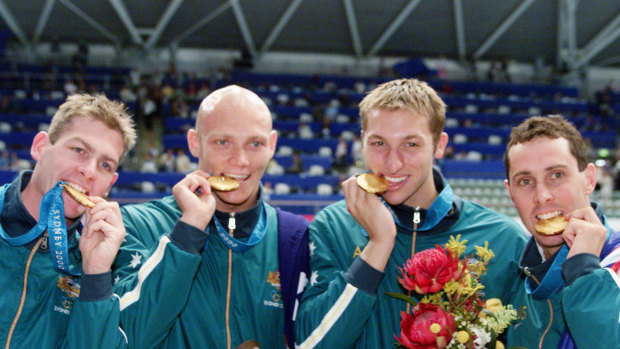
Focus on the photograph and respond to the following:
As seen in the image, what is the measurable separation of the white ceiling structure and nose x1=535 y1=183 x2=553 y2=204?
61.9 ft

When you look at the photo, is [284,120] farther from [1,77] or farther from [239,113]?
[239,113]

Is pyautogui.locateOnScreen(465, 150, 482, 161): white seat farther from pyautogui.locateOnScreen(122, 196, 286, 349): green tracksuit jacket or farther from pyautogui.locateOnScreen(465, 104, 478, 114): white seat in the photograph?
pyautogui.locateOnScreen(122, 196, 286, 349): green tracksuit jacket

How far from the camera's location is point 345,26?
70.6 feet

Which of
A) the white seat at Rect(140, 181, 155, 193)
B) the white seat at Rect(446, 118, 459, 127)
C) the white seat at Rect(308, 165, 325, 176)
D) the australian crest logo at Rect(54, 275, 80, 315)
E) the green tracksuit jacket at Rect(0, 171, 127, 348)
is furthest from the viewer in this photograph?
the white seat at Rect(446, 118, 459, 127)

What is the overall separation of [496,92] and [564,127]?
2140cm

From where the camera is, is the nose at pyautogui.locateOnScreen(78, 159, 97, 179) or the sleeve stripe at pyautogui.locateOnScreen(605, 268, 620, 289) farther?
the nose at pyautogui.locateOnScreen(78, 159, 97, 179)

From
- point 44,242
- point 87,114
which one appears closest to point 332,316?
point 44,242

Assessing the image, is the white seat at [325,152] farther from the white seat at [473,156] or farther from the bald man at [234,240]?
the bald man at [234,240]

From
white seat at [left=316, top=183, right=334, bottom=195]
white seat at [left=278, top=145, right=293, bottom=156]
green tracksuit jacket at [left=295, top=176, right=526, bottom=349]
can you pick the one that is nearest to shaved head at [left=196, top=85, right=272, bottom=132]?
green tracksuit jacket at [left=295, top=176, right=526, bottom=349]

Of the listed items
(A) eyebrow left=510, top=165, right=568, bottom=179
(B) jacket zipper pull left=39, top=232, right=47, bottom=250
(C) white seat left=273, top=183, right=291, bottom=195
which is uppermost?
(C) white seat left=273, top=183, right=291, bottom=195

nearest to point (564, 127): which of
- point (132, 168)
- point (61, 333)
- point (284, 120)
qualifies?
point (61, 333)

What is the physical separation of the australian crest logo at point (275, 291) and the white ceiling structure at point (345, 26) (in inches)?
734

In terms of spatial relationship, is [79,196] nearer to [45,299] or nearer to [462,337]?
[45,299]

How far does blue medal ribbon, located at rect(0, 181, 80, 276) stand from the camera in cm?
207
